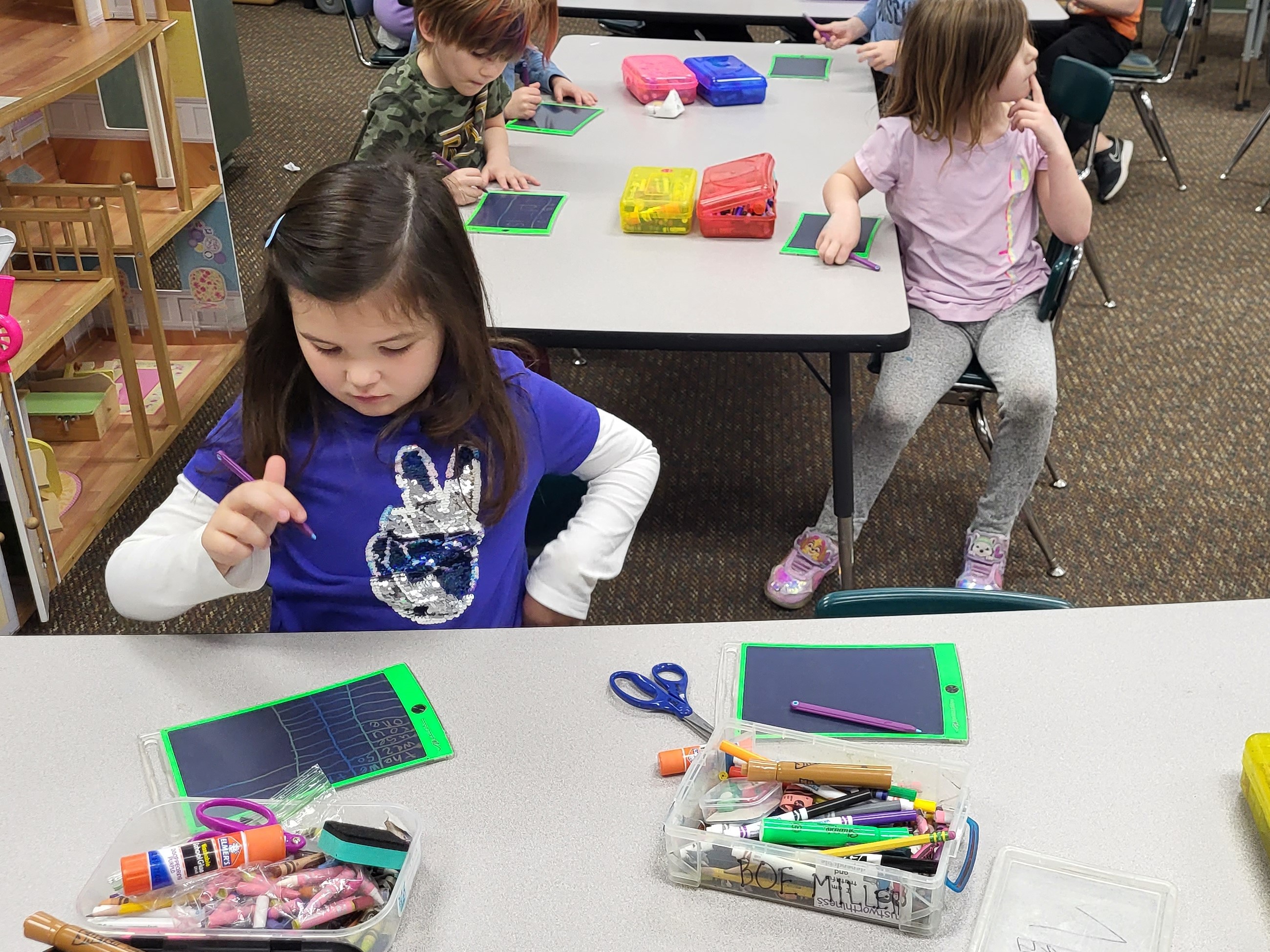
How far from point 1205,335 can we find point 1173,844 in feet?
8.36

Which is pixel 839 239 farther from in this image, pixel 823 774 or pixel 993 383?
pixel 823 774

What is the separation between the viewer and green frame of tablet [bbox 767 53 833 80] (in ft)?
9.20

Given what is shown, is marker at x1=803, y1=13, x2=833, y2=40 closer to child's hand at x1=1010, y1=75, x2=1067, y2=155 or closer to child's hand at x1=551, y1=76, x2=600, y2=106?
child's hand at x1=551, y1=76, x2=600, y2=106

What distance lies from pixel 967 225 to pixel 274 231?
1.31m

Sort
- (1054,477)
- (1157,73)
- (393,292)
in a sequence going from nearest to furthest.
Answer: (393,292)
(1054,477)
(1157,73)

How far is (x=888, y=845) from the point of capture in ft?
2.82

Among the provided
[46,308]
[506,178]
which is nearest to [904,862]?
[506,178]

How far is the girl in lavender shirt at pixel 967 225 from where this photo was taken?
1950 mm

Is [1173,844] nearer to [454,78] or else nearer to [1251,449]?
[454,78]

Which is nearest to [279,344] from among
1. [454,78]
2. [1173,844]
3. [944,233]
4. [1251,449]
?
[1173,844]

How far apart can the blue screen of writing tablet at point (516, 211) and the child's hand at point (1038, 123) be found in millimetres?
776

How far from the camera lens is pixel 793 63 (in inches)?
113

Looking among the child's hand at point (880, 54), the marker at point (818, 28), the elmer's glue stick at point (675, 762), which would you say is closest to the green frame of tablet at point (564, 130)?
the child's hand at point (880, 54)

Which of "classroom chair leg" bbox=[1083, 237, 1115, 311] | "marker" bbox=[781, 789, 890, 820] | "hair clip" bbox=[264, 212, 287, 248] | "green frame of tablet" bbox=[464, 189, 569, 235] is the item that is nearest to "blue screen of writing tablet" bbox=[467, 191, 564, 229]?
"green frame of tablet" bbox=[464, 189, 569, 235]
